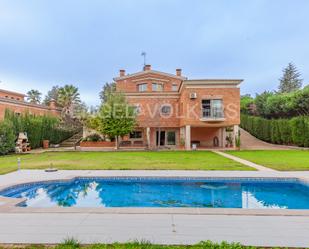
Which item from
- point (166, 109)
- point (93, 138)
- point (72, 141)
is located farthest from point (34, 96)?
point (166, 109)

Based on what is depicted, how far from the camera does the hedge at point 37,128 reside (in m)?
23.4

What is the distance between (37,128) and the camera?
26609mm

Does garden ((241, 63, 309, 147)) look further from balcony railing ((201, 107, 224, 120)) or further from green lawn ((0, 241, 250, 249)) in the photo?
green lawn ((0, 241, 250, 249))

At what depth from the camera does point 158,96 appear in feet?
90.2

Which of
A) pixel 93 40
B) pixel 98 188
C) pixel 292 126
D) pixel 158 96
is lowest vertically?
pixel 98 188

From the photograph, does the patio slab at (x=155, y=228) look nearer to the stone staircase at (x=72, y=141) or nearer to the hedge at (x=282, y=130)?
the hedge at (x=282, y=130)

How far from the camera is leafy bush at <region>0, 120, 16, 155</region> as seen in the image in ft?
66.0

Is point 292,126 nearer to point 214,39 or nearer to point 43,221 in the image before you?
point 214,39

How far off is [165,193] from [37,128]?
21904 millimetres

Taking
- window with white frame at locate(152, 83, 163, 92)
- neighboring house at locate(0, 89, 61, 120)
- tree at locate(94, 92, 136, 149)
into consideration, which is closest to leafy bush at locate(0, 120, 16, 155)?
neighboring house at locate(0, 89, 61, 120)

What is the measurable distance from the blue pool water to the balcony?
14.3 metres

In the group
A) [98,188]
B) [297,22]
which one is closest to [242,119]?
[297,22]

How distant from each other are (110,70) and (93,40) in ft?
56.0

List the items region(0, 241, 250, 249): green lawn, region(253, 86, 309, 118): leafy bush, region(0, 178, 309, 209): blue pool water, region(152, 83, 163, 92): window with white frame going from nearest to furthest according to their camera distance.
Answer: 1. region(0, 241, 250, 249): green lawn
2. region(0, 178, 309, 209): blue pool water
3. region(253, 86, 309, 118): leafy bush
4. region(152, 83, 163, 92): window with white frame
